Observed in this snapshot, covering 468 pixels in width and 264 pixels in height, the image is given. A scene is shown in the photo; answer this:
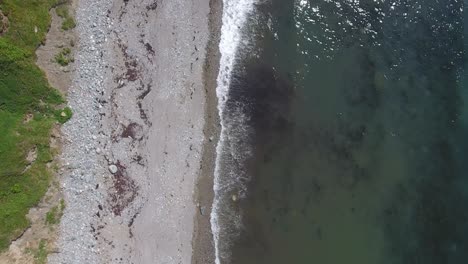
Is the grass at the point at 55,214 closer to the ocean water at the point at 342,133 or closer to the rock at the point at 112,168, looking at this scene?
the rock at the point at 112,168

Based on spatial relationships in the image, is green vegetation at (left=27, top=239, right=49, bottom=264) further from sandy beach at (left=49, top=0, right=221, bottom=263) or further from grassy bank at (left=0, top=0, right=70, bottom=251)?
grassy bank at (left=0, top=0, right=70, bottom=251)

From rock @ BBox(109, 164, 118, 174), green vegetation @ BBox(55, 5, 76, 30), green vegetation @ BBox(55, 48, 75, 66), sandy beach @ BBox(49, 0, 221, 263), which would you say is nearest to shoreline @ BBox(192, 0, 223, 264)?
sandy beach @ BBox(49, 0, 221, 263)

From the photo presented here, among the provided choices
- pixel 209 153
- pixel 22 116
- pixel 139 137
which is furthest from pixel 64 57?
pixel 209 153

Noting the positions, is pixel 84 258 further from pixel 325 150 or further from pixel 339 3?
pixel 339 3

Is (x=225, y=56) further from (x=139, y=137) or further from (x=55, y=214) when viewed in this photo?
(x=55, y=214)

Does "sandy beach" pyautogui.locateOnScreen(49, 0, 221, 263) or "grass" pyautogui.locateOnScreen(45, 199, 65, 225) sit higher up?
"sandy beach" pyautogui.locateOnScreen(49, 0, 221, 263)

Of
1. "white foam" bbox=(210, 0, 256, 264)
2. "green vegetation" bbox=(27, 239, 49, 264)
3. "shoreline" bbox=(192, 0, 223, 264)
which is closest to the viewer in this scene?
"green vegetation" bbox=(27, 239, 49, 264)
